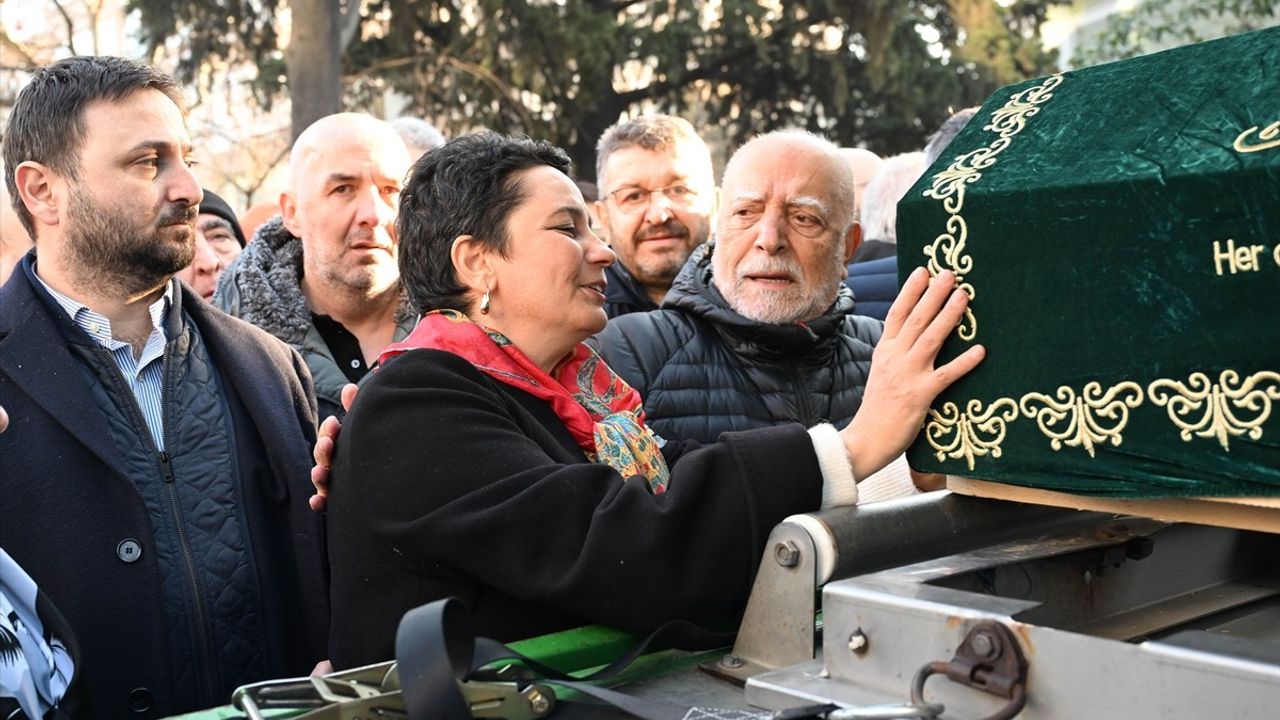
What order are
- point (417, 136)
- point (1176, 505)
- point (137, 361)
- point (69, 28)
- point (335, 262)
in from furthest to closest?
1. point (69, 28)
2. point (417, 136)
3. point (335, 262)
4. point (137, 361)
5. point (1176, 505)

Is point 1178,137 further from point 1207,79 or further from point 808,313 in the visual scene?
point 808,313

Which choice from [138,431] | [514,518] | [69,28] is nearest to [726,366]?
[138,431]

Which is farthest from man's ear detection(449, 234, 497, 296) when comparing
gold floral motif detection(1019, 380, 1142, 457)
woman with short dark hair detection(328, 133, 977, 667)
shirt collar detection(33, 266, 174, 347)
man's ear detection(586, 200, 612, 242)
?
man's ear detection(586, 200, 612, 242)

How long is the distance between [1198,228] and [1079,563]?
1.71 ft

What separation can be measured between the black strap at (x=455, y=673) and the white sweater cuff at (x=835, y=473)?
1.46 ft

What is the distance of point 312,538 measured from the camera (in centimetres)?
283

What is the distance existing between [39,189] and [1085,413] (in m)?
2.19

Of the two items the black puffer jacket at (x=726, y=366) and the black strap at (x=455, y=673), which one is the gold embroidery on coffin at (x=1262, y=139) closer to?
the black strap at (x=455, y=673)

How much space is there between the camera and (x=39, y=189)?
2.82 m

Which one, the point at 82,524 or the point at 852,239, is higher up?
the point at 852,239

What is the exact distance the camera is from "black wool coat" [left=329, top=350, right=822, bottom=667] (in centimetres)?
188

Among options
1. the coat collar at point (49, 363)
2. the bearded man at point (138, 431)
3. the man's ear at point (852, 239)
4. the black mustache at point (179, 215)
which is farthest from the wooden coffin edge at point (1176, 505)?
the man's ear at point (852, 239)

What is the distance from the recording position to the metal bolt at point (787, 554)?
1785mm

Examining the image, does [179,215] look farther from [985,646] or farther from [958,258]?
[985,646]
